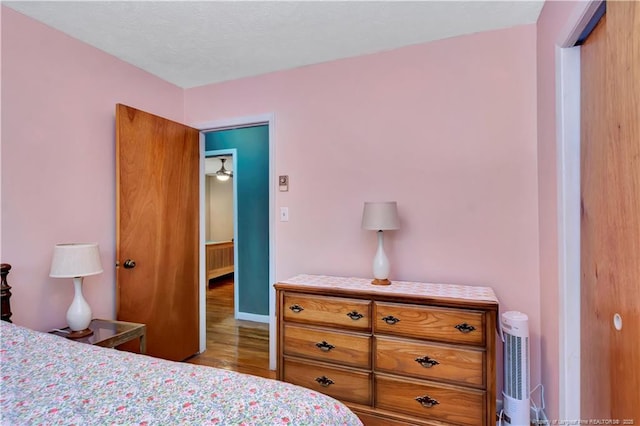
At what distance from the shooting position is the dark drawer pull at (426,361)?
176 cm

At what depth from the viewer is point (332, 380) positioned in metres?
1.97

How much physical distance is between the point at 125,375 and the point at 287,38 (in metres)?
2.08

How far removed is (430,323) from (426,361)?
21 cm

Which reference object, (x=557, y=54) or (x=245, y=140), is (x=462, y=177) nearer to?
(x=557, y=54)

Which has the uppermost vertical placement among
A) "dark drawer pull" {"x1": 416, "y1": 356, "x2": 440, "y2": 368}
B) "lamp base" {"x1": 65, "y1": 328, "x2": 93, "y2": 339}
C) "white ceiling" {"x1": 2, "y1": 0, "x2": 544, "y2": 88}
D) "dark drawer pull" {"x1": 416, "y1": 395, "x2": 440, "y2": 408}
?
"white ceiling" {"x1": 2, "y1": 0, "x2": 544, "y2": 88}

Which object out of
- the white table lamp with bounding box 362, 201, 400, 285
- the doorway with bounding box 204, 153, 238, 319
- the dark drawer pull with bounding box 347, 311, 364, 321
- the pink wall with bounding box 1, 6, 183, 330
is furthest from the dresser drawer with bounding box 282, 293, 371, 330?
the doorway with bounding box 204, 153, 238, 319

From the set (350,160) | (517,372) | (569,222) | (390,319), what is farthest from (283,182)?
(517,372)

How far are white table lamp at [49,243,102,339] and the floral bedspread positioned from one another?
0.67 metres

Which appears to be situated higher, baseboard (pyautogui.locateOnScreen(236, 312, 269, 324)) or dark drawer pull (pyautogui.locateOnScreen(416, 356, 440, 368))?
dark drawer pull (pyautogui.locateOnScreen(416, 356, 440, 368))

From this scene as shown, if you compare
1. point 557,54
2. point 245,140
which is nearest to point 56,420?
point 557,54

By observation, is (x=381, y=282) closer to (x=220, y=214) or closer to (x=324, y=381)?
(x=324, y=381)

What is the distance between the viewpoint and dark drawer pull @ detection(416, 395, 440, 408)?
176 centimetres

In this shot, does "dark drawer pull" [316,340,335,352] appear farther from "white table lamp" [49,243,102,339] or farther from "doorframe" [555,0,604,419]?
"white table lamp" [49,243,102,339]

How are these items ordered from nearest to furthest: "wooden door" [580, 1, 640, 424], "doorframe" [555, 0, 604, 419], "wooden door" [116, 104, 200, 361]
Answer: "wooden door" [580, 1, 640, 424], "doorframe" [555, 0, 604, 419], "wooden door" [116, 104, 200, 361]
